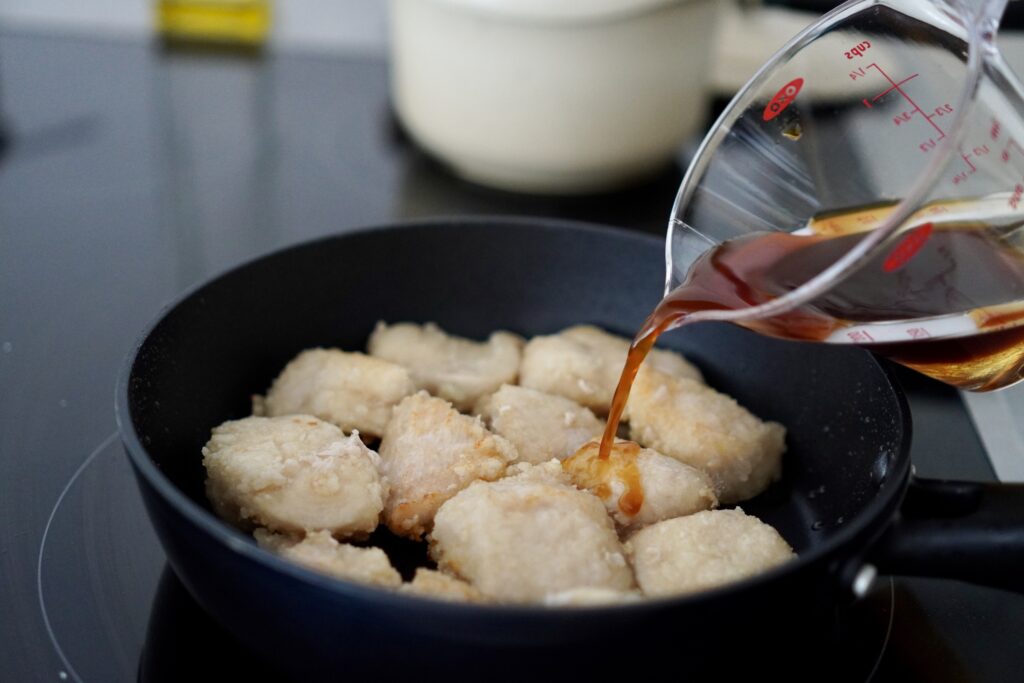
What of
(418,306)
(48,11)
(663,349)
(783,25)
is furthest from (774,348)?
(48,11)

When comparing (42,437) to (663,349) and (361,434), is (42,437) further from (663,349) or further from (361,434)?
(663,349)

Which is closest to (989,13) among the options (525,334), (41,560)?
(525,334)

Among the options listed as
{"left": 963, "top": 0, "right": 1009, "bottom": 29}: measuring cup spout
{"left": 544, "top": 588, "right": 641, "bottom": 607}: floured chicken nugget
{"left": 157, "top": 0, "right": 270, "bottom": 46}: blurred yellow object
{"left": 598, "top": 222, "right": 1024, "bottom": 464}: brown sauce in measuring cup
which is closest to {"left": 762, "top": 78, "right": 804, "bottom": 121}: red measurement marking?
{"left": 598, "top": 222, "right": 1024, "bottom": 464}: brown sauce in measuring cup

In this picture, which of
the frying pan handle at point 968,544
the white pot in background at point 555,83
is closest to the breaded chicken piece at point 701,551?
the frying pan handle at point 968,544

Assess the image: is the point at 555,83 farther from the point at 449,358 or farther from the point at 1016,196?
the point at 1016,196

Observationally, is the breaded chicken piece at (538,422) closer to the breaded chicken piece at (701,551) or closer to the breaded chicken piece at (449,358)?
the breaded chicken piece at (449,358)

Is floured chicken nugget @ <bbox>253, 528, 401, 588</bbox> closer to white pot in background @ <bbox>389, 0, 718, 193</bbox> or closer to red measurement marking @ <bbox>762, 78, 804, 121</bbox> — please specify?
red measurement marking @ <bbox>762, 78, 804, 121</bbox>
